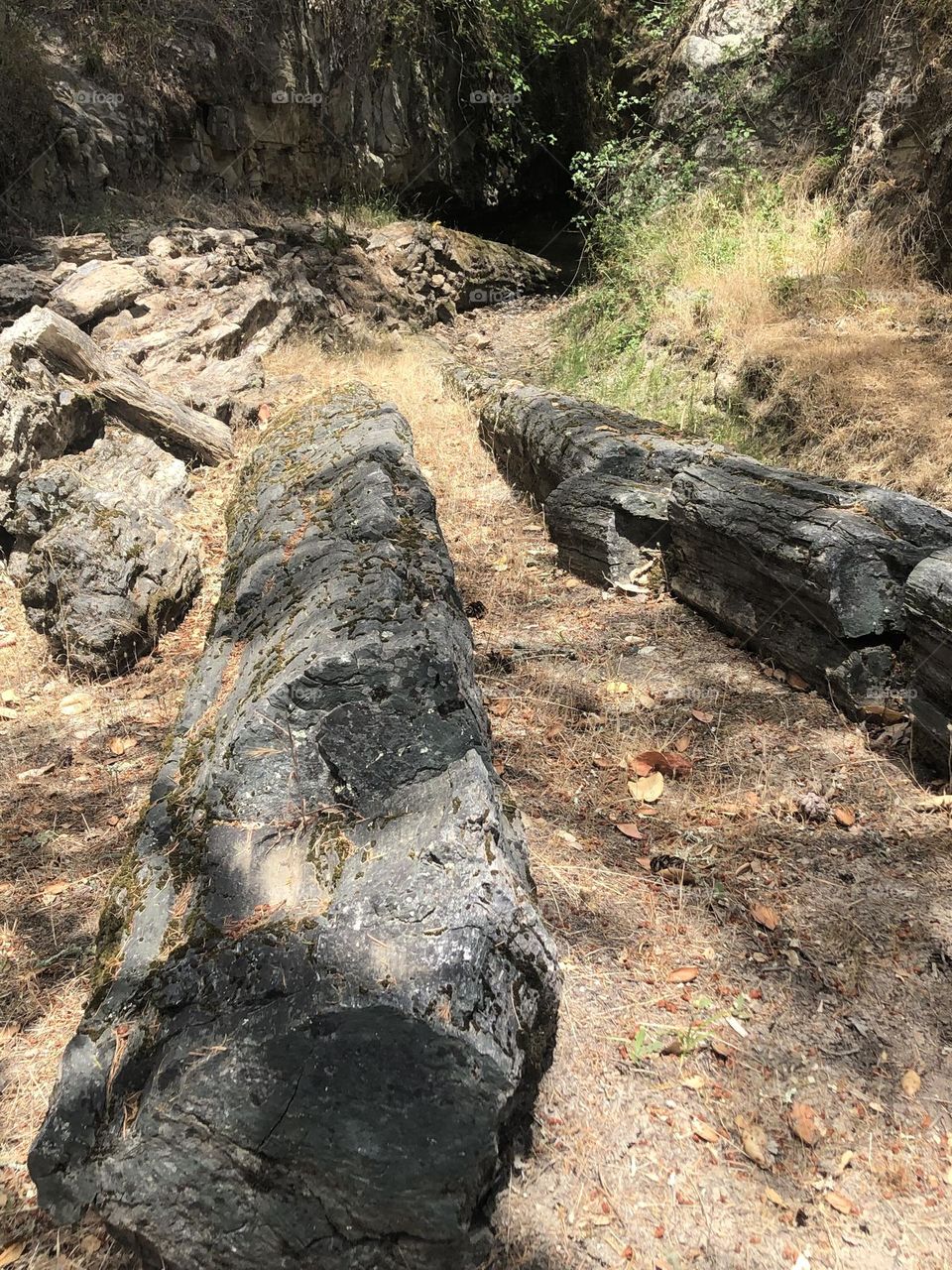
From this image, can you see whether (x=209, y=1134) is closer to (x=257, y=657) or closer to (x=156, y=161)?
(x=257, y=657)

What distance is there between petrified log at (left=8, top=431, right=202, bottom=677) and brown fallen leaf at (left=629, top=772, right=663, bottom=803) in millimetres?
2769

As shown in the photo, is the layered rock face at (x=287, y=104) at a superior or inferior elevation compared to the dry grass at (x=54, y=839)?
superior

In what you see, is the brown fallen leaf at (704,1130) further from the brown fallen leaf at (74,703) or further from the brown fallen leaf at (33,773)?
the brown fallen leaf at (74,703)

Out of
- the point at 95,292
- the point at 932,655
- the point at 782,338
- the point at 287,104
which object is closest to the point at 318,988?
the point at 932,655

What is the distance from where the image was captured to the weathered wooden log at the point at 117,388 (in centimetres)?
588

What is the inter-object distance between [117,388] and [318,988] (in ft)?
19.3

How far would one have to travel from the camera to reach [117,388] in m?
6.27

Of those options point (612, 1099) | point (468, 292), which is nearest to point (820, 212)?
point (468, 292)

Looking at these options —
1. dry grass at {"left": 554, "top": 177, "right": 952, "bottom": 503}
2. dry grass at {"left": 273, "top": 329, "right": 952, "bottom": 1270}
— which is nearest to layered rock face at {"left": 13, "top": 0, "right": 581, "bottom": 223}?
dry grass at {"left": 554, "top": 177, "right": 952, "bottom": 503}

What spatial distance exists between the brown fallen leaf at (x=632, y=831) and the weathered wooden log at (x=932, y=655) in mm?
1193

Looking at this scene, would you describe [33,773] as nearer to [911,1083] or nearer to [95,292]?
[911,1083]

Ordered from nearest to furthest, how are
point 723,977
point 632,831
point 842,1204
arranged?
point 842,1204 → point 723,977 → point 632,831

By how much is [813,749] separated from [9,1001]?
305 centimetres

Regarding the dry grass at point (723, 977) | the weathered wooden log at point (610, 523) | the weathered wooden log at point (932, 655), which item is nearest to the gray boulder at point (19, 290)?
the weathered wooden log at point (610, 523)
